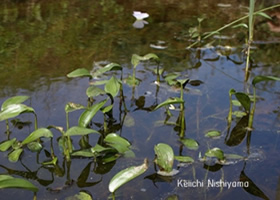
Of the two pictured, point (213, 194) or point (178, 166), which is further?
point (178, 166)

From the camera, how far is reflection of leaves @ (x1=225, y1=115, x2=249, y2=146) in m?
1.26

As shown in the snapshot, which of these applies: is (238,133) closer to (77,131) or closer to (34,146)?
(77,131)

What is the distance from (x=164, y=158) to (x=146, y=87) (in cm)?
59

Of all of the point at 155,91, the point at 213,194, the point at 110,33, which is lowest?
the point at 213,194

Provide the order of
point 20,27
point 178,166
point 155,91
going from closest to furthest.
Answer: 1. point 178,166
2. point 155,91
3. point 20,27

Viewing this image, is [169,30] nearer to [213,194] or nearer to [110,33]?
[110,33]

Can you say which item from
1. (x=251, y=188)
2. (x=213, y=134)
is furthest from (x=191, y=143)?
(x=251, y=188)

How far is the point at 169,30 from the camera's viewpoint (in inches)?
89.0

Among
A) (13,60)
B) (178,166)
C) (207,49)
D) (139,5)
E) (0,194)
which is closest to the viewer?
(0,194)

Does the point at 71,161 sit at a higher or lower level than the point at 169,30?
lower

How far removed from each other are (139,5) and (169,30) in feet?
1.73

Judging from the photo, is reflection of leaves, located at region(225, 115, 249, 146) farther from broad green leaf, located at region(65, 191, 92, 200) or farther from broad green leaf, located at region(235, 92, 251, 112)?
broad green leaf, located at region(65, 191, 92, 200)

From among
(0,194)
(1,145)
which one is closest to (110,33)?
(1,145)

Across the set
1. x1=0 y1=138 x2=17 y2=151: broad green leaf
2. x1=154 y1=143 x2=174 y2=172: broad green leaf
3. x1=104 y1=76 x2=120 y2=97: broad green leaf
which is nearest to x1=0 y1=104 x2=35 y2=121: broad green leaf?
x1=0 y1=138 x2=17 y2=151: broad green leaf
